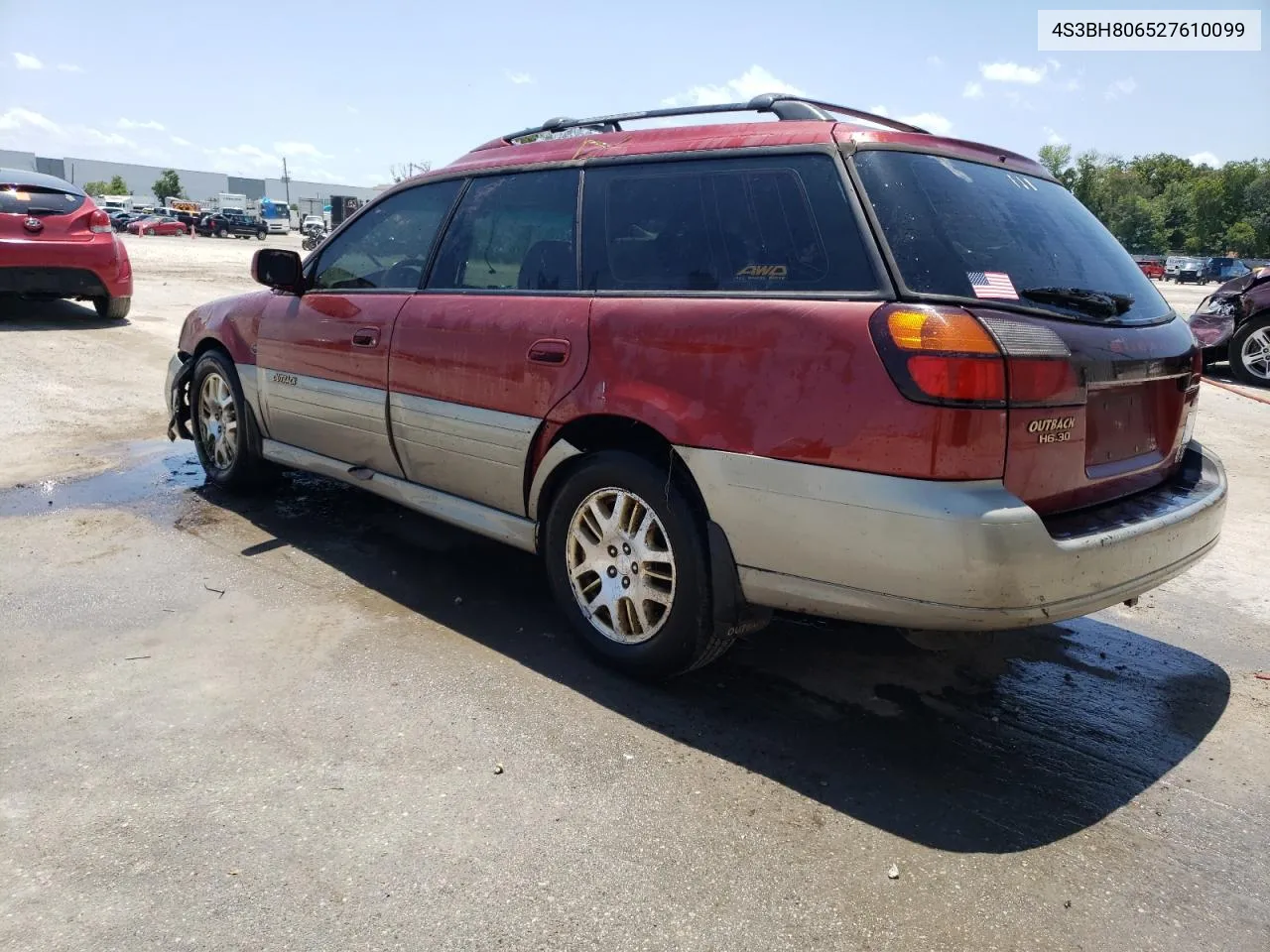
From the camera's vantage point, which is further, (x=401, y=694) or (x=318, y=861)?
(x=401, y=694)

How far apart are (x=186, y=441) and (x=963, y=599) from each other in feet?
20.0

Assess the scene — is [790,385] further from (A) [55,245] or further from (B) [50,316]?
(B) [50,316]

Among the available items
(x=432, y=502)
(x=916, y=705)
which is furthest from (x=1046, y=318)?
(x=432, y=502)

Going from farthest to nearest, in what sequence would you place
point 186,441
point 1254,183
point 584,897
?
point 1254,183 < point 186,441 < point 584,897

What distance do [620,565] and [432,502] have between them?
1.12 metres

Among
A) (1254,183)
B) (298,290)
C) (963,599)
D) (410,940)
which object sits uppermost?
(1254,183)

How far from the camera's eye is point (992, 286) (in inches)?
109

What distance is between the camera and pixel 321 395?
4.59 metres

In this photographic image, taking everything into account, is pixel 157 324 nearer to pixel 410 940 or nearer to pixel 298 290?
pixel 298 290

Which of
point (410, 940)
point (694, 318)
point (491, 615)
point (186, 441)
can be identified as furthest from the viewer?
point (186, 441)

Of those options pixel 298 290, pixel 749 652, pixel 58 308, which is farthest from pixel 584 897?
pixel 58 308

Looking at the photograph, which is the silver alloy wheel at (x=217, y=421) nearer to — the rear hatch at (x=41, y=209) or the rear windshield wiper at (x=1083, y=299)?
the rear windshield wiper at (x=1083, y=299)

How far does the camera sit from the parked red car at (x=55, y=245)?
1011 cm

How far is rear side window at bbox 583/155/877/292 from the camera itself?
2.88 metres
